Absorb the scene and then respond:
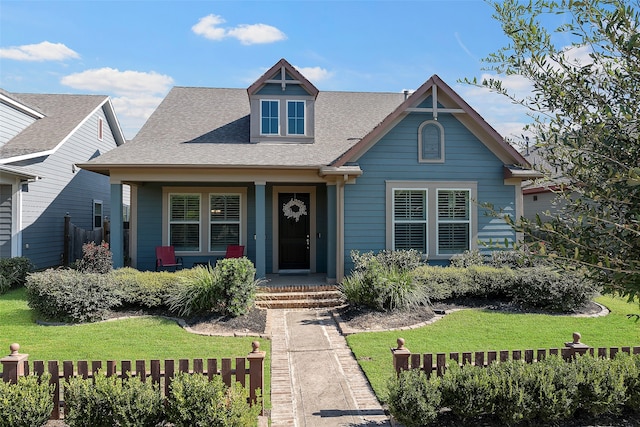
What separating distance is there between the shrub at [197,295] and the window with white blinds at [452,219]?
6.23 meters

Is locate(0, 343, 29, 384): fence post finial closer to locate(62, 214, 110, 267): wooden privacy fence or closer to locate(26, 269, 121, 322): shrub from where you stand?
locate(26, 269, 121, 322): shrub

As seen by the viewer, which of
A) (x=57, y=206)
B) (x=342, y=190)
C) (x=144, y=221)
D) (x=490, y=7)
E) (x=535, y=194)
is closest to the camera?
(x=490, y=7)

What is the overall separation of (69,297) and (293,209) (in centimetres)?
661

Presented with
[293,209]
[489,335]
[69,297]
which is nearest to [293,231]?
[293,209]

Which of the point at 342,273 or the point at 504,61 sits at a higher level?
the point at 504,61

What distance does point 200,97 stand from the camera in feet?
52.7

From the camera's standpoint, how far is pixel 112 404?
4.25 meters

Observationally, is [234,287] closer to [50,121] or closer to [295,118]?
[295,118]

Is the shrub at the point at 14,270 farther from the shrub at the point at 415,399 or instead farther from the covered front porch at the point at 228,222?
the shrub at the point at 415,399

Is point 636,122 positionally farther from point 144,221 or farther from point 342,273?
point 144,221

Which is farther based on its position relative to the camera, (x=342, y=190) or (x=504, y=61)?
(x=342, y=190)

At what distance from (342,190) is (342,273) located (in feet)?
7.21

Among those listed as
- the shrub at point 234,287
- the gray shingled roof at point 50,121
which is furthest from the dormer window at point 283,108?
the gray shingled roof at point 50,121

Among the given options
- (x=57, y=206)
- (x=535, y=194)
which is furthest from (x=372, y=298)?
(x=535, y=194)
